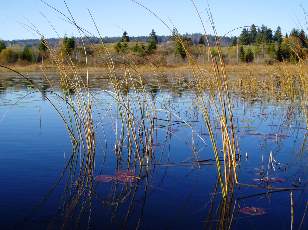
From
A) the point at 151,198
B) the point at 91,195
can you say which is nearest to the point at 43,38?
the point at 91,195

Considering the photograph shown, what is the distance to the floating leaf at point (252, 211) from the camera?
12.4ft

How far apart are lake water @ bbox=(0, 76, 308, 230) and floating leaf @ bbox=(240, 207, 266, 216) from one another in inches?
0.7

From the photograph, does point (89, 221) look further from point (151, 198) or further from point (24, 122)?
point (24, 122)

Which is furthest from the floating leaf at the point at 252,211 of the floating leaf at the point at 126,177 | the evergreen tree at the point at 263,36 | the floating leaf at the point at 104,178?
the evergreen tree at the point at 263,36

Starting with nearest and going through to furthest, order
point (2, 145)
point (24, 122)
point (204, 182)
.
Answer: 1. point (204, 182)
2. point (2, 145)
3. point (24, 122)

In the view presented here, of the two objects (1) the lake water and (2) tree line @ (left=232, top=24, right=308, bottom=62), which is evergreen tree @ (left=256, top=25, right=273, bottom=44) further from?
(1) the lake water

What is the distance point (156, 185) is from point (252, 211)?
1245 mm

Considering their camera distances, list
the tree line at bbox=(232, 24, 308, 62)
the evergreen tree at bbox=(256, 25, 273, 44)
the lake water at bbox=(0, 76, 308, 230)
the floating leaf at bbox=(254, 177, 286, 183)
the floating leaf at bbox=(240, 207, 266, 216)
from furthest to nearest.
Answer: the evergreen tree at bbox=(256, 25, 273, 44)
the tree line at bbox=(232, 24, 308, 62)
the floating leaf at bbox=(254, 177, 286, 183)
the floating leaf at bbox=(240, 207, 266, 216)
the lake water at bbox=(0, 76, 308, 230)

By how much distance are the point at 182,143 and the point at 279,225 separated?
3598 millimetres

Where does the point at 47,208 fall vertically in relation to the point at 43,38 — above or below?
below

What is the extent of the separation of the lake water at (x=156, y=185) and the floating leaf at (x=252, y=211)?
2 centimetres

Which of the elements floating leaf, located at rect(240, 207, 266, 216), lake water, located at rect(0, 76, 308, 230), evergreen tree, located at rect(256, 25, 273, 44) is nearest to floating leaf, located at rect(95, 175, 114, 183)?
lake water, located at rect(0, 76, 308, 230)

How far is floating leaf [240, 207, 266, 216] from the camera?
3783 mm

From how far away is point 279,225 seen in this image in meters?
3.54
